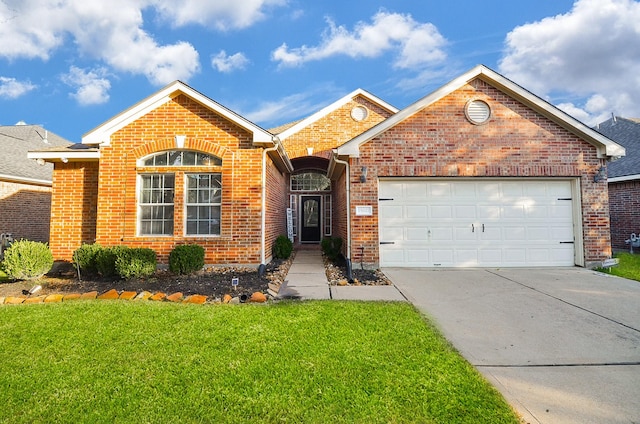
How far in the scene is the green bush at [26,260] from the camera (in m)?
6.11

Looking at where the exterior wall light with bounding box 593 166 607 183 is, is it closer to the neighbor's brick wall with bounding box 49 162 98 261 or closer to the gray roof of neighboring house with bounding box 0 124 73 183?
the neighbor's brick wall with bounding box 49 162 98 261

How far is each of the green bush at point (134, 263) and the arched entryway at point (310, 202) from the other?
8.40 metres

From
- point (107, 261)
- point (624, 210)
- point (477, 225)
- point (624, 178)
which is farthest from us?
point (624, 210)

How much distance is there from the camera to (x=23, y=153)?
13.3 metres

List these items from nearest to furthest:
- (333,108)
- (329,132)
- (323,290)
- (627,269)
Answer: (323,290)
(627,269)
(329,132)
(333,108)

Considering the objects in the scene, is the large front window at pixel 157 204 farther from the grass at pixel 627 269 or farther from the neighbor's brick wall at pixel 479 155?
the grass at pixel 627 269

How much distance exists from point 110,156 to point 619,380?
9.82 metres

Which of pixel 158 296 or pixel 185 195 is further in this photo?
pixel 185 195

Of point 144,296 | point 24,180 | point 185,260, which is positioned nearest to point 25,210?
point 24,180

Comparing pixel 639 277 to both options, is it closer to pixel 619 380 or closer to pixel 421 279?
pixel 421 279

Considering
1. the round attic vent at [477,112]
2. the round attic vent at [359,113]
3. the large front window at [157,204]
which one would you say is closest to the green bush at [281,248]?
the large front window at [157,204]

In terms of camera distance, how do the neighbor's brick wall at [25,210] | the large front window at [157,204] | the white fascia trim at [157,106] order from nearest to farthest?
the white fascia trim at [157,106] → the large front window at [157,204] → the neighbor's brick wall at [25,210]

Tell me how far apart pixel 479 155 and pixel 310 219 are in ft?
28.3

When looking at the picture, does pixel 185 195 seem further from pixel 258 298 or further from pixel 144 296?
pixel 258 298
